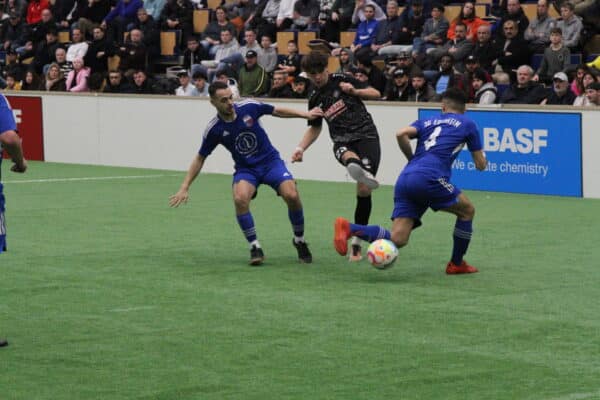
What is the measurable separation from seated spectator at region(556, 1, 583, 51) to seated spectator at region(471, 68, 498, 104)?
1.91 metres

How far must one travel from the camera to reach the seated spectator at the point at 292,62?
2313 centimetres

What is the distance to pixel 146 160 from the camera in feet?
76.6

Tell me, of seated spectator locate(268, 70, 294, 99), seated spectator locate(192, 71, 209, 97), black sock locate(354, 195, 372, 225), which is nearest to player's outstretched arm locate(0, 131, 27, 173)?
black sock locate(354, 195, 372, 225)

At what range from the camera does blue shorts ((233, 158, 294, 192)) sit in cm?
1232

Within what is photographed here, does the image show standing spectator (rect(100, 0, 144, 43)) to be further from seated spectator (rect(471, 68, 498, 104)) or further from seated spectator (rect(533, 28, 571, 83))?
seated spectator (rect(533, 28, 571, 83))

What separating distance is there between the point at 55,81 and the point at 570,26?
10360 millimetres

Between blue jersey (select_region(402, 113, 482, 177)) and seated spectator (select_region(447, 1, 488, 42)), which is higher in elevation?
seated spectator (select_region(447, 1, 488, 42))

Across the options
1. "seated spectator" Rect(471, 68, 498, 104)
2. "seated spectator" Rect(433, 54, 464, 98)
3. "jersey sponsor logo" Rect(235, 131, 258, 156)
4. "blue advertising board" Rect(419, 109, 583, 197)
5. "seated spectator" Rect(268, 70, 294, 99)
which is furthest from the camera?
"seated spectator" Rect(268, 70, 294, 99)

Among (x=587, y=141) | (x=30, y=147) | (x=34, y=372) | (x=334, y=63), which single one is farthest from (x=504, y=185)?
(x=34, y=372)

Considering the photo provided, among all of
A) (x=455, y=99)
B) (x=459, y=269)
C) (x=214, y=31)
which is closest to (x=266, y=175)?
(x=455, y=99)

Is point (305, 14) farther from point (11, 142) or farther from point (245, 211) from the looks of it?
point (11, 142)

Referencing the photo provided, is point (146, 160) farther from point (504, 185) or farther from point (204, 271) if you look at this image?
point (204, 271)

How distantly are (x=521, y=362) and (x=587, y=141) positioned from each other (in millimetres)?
10364

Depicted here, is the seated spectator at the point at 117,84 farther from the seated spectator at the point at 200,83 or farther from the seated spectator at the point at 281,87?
A: the seated spectator at the point at 281,87
